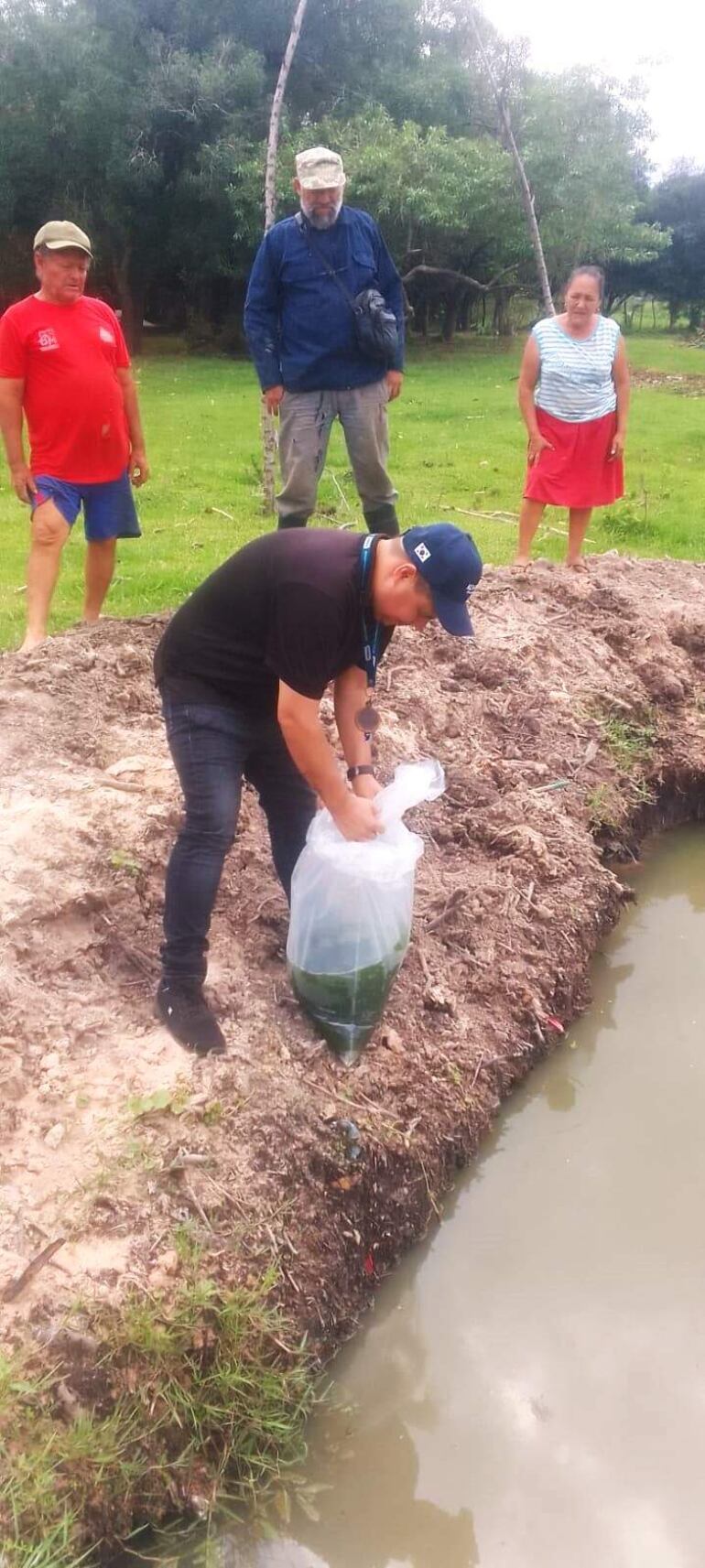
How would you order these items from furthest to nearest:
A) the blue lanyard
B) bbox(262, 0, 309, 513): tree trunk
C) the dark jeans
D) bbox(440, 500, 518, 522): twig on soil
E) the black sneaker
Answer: bbox(440, 500, 518, 522): twig on soil → bbox(262, 0, 309, 513): tree trunk → the black sneaker → the dark jeans → the blue lanyard

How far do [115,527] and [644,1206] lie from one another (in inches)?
140

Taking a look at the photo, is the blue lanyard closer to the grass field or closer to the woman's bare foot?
the woman's bare foot

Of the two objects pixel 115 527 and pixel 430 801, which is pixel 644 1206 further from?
pixel 115 527

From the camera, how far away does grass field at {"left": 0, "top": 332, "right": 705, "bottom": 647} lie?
22.6 ft

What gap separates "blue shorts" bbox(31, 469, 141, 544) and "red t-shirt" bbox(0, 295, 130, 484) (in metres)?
0.05

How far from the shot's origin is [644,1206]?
121 inches

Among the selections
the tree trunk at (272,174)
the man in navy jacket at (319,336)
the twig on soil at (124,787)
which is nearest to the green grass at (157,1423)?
the twig on soil at (124,787)

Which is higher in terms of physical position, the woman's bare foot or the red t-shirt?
the red t-shirt

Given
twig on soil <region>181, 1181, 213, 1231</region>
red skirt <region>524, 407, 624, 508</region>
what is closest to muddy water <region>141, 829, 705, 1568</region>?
twig on soil <region>181, 1181, 213, 1231</region>

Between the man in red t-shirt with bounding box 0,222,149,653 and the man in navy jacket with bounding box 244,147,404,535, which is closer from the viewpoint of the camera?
the man in red t-shirt with bounding box 0,222,149,653

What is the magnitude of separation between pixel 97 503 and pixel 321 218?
1.53 metres

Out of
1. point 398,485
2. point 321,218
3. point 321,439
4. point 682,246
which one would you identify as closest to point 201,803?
point 321,439

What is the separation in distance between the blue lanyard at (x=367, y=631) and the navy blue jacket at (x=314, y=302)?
270 centimetres

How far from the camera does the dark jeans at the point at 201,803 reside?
2705mm
